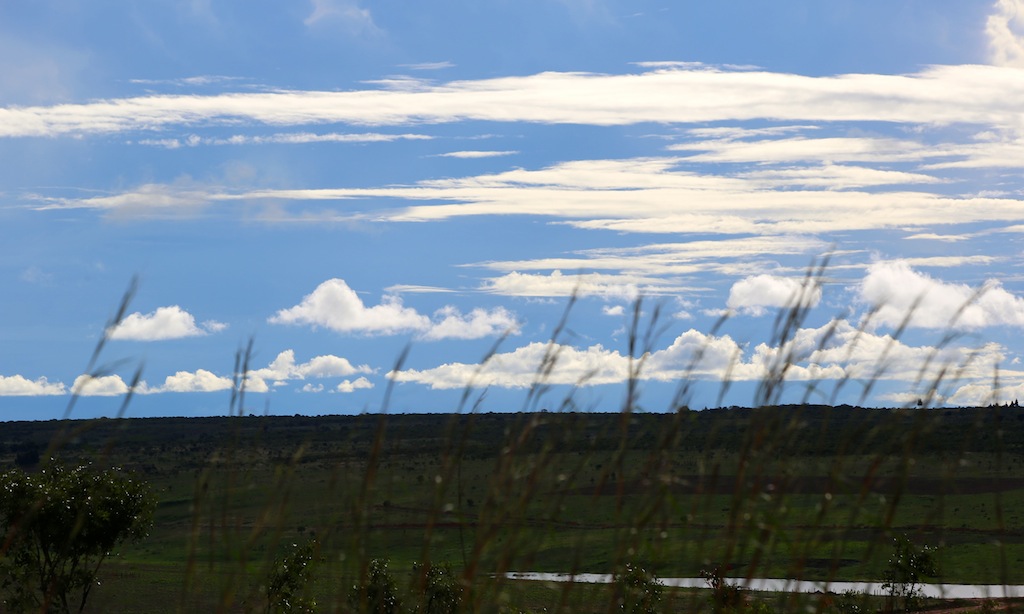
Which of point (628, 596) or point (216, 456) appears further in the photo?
point (628, 596)

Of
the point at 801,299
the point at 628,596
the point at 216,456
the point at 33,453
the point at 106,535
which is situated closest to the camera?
the point at 216,456

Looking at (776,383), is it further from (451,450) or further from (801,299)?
(451,450)

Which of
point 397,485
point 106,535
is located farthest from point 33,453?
point 397,485

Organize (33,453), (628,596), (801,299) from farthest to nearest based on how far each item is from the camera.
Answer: (33,453), (801,299), (628,596)

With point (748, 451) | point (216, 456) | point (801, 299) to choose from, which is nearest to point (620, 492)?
point (748, 451)

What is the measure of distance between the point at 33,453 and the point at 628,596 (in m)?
107

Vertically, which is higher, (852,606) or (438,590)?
(852,606)

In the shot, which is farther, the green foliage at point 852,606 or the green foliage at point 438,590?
the green foliage at point 852,606

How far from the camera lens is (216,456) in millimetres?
3393

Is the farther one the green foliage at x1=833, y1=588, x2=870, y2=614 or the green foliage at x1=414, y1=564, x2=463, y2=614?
the green foliage at x1=833, y1=588, x2=870, y2=614

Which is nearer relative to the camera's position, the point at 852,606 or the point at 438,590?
the point at 438,590

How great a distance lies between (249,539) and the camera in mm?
3396

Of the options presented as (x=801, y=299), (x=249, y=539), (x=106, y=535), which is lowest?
(x=249, y=539)

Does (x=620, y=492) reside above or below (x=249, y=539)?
above
